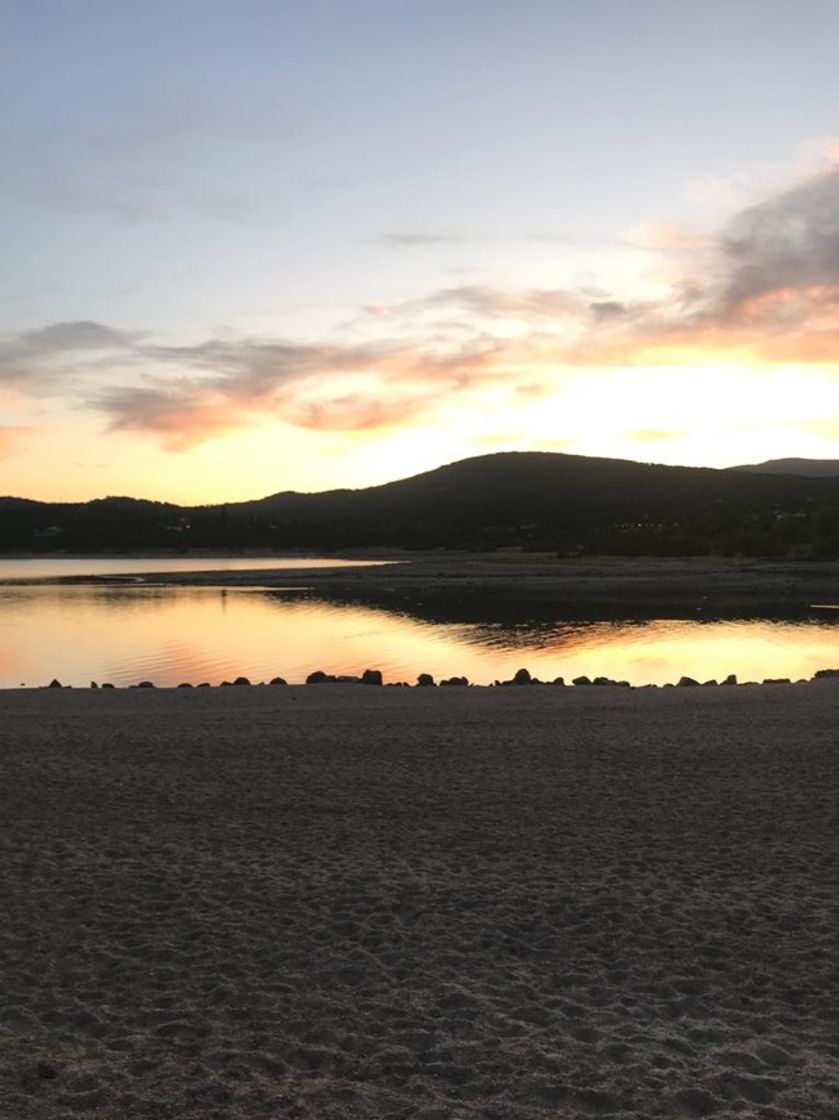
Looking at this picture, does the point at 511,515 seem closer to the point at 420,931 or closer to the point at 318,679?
the point at 318,679

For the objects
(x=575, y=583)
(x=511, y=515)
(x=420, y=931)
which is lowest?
(x=420, y=931)

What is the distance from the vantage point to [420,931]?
6.62 m

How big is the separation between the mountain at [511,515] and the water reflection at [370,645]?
45401 millimetres

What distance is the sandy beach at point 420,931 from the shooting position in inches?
184

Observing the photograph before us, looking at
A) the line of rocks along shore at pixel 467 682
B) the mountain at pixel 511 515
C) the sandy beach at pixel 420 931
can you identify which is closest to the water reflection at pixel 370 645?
the line of rocks along shore at pixel 467 682

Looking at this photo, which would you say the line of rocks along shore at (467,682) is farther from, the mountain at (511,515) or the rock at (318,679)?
the mountain at (511,515)

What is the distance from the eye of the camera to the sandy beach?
15.4ft

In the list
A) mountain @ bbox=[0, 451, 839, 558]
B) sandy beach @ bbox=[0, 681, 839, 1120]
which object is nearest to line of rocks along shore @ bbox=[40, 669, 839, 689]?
sandy beach @ bbox=[0, 681, 839, 1120]

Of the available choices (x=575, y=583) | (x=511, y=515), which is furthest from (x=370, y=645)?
(x=511, y=515)

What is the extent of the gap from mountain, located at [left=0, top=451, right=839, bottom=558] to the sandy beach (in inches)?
2769

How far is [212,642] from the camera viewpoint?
106 feet

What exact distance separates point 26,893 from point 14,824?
2213mm

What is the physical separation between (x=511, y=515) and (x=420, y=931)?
12480 cm

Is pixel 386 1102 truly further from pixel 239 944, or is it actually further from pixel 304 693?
pixel 304 693
